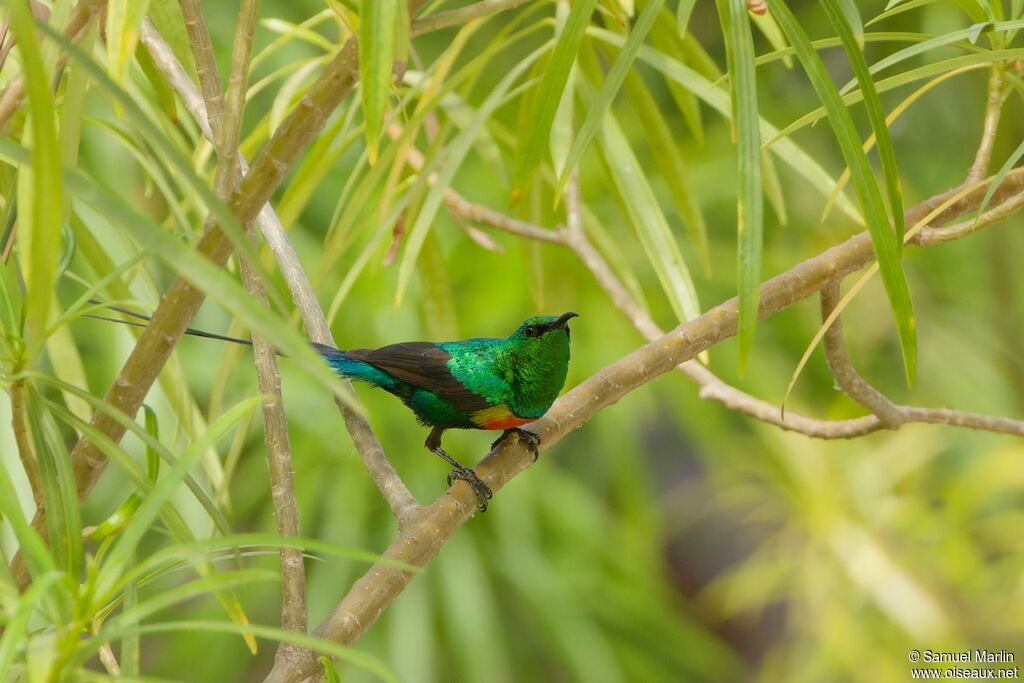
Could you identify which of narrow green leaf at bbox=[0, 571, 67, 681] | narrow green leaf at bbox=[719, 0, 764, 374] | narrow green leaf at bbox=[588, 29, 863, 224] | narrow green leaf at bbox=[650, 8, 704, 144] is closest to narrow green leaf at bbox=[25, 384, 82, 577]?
narrow green leaf at bbox=[0, 571, 67, 681]

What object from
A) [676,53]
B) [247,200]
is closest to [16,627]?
[247,200]

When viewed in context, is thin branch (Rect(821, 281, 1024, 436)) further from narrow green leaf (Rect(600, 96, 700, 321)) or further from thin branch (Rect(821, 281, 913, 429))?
narrow green leaf (Rect(600, 96, 700, 321))

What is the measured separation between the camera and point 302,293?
0.97 m

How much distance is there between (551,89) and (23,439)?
0.50 meters

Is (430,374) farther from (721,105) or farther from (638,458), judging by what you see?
(638,458)

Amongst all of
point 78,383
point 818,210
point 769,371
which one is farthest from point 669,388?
Result: point 78,383

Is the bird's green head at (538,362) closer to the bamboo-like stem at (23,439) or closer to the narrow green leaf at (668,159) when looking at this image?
the narrow green leaf at (668,159)

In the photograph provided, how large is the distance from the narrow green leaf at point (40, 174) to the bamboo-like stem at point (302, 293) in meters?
0.40

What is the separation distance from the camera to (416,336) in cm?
258

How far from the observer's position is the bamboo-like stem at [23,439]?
70 centimetres

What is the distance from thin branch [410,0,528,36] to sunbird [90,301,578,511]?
411mm

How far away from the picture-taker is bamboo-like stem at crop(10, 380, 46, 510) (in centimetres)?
70

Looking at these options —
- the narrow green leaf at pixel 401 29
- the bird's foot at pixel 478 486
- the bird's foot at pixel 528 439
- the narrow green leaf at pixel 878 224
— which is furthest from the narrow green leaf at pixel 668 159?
the narrow green leaf at pixel 401 29

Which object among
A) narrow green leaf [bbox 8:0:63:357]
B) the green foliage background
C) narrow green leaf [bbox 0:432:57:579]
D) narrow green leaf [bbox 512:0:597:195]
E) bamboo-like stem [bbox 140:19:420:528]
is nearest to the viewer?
narrow green leaf [bbox 8:0:63:357]
